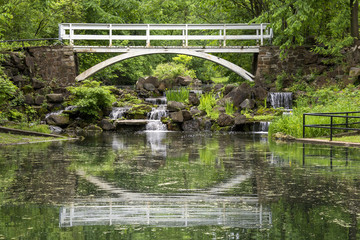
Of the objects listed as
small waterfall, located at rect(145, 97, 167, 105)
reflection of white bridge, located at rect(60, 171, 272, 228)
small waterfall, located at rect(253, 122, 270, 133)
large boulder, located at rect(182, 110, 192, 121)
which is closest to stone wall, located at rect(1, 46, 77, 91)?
small waterfall, located at rect(145, 97, 167, 105)

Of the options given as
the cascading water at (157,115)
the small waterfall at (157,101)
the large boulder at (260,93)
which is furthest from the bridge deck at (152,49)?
the large boulder at (260,93)

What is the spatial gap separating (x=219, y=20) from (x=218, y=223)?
36.2m

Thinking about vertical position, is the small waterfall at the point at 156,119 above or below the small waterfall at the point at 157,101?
below

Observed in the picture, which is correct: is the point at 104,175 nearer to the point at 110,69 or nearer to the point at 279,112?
the point at 279,112

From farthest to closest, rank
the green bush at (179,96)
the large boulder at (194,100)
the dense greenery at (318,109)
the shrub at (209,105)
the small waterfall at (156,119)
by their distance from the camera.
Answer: the green bush at (179,96)
the large boulder at (194,100)
the shrub at (209,105)
the small waterfall at (156,119)
the dense greenery at (318,109)

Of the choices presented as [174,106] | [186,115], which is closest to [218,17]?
[174,106]

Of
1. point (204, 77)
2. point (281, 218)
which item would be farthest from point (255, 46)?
point (281, 218)

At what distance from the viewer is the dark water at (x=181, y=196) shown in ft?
19.4

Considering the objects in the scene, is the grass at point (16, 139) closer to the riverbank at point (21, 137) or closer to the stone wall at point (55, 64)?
the riverbank at point (21, 137)

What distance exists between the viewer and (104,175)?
400 inches

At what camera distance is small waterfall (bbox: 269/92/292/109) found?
28.8 metres

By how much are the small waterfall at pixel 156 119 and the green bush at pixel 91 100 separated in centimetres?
Result: 231

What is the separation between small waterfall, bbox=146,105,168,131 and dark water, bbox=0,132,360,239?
13.1m

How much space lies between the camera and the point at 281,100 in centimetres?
2898
